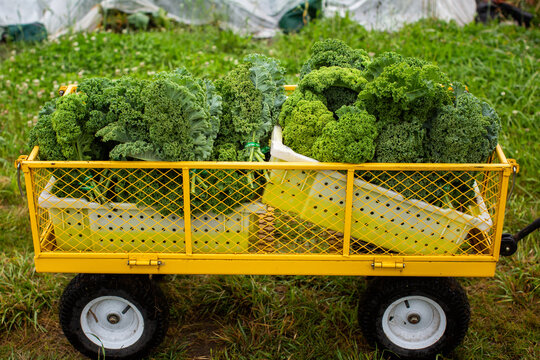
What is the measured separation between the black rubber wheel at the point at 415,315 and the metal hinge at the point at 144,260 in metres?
1.13

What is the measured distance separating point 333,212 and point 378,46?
391cm

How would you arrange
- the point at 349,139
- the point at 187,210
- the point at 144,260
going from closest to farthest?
the point at 349,139 < the point at 187,210 < the point at 144,260

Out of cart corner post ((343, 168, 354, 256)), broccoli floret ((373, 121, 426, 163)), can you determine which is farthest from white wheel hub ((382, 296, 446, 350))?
broccoli floret ((373, 121, 426, 163))

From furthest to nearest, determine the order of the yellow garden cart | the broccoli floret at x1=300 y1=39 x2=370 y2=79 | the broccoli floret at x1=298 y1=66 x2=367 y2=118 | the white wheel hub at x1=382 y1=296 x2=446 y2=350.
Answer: the broccoli floret at x1=300 y1=39 x2=370 y2=79 < the white wheel hub at x1=382 y1=296 x2=446 y2=350 < the broccoli floret at x1=298 y1=66 x2=367 y2=118 < the yellow garden cart

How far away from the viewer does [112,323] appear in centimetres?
329

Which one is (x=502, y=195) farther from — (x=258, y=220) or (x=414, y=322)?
(x=258, y=220)

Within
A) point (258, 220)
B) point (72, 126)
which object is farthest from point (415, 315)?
point (72, 126)

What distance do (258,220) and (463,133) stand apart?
44.3 inches

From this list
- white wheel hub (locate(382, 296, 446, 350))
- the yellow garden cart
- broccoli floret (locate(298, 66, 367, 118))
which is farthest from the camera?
white wheel hub (locate(382, 296, 446, 350))

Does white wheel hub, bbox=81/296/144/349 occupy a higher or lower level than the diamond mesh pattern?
lower

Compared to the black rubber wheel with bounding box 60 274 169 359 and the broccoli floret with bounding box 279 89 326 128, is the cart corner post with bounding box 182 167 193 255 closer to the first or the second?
the black rubber wheel with bounding box 60 274 169 359

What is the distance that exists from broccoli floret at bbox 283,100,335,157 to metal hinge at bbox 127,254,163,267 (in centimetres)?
89

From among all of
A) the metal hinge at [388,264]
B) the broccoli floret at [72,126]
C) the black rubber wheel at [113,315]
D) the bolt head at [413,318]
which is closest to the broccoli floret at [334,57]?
the metal hinge at [388,264]

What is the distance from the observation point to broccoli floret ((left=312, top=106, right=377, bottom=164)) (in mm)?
2760
